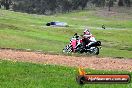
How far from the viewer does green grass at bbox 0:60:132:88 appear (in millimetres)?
12188

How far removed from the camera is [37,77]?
14359mm

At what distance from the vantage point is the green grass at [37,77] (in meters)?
12.2

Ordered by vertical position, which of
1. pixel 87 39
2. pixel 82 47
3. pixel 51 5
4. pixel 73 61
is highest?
pixel 73 61

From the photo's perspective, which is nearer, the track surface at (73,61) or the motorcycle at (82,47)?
the track surface at (73,61)

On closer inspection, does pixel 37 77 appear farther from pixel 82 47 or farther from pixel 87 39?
pixel 82 47

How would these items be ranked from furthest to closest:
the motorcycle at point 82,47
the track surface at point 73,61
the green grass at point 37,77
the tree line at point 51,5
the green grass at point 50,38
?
the tree line at point 51,5
the green grass at point 50,38
the motorcycle at point 82,47
the track surface at point 73,61
the green grass at point 37,77

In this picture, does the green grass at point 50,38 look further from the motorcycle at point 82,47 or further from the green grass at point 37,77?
the green grass at point 37,77

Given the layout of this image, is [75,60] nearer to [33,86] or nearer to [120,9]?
[33,86]

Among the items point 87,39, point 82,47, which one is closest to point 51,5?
point 82,47

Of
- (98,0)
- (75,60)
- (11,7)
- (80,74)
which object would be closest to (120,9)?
(98,0)

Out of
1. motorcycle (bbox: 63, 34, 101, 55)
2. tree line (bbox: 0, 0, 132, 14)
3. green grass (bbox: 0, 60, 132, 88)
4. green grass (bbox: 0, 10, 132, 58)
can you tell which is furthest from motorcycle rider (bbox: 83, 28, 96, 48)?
tree line (bbox: 0, 0, 132, 14)

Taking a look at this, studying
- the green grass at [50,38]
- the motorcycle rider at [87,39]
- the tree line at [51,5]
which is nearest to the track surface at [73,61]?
the motorcycle rider at [87,39]

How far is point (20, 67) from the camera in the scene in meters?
16.2

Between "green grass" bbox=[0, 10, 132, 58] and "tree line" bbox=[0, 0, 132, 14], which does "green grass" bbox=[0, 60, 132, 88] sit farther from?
"tree line" bbox=[0, 0, 132, 14]
